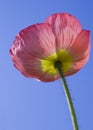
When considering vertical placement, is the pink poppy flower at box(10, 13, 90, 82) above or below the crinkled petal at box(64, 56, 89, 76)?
above

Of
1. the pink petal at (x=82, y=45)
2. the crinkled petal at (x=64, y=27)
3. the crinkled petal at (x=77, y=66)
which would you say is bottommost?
the crinkled petal at (x=77, y=66)

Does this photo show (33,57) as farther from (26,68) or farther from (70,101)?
(70,101)

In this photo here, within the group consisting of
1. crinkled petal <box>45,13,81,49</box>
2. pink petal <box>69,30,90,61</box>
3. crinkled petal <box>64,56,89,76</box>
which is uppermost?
crinkled petal <box>45,13,81,49</box>

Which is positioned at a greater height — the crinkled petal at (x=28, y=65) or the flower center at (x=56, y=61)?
the flower center at (x=56, y=61)

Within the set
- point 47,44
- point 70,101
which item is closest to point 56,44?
point 47,44

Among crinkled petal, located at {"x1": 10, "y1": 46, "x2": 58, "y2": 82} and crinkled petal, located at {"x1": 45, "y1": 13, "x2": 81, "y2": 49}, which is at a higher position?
crinkled petal, located at {"x1": 45, "y1": 13, "x2": 81, "y2": 49}
